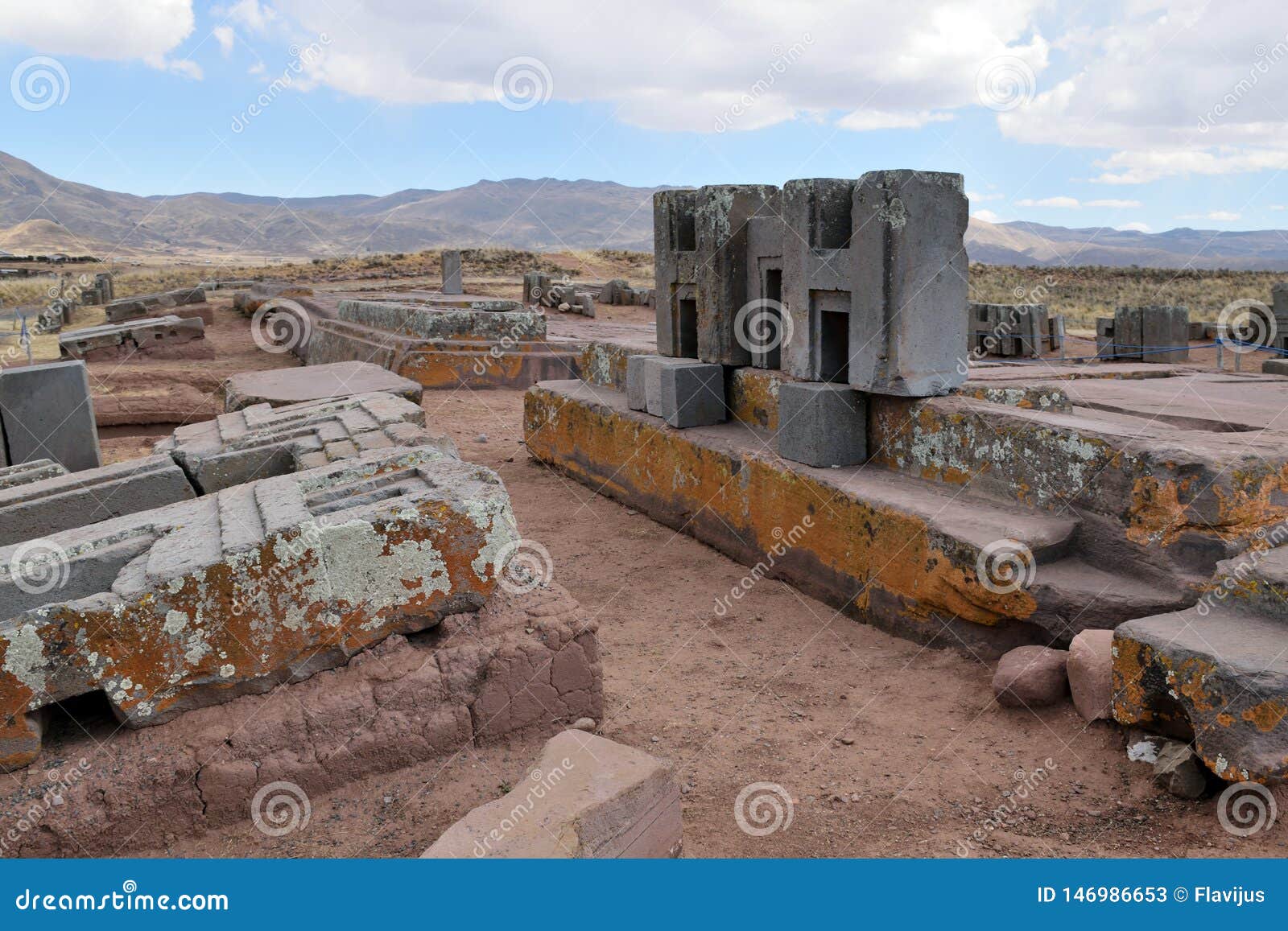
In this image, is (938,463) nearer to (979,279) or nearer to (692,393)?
(692,393)

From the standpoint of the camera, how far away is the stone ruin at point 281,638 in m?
2.73

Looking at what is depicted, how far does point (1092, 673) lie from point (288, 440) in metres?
3.81

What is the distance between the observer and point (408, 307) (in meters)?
12.0

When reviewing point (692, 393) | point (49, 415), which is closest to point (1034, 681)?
point (692, 393)

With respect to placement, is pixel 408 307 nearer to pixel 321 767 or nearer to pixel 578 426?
pixel 578 426

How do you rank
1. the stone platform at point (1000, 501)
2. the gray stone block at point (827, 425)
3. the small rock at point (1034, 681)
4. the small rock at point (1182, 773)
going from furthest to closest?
the gray stone block at point (827, 425) → the stone platform at point (1000, 501) → the small rock at point (1034, 681) → the small rock at point (1182, 773)

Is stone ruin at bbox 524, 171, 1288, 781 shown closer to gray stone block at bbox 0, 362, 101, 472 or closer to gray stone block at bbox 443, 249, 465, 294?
gray stone block at bbox 0, 362, 101, 472

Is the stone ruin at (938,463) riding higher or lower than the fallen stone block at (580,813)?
higher

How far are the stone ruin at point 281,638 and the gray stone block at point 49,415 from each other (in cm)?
395

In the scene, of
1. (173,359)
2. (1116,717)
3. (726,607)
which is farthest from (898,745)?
(173,359)

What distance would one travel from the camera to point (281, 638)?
2.93 m

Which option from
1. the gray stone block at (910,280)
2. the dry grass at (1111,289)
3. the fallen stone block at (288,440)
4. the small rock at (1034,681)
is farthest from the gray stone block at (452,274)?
the small rock at (1034,681)

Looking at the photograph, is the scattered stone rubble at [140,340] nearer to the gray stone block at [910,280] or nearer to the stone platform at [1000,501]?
the stone platform at [1000,501]

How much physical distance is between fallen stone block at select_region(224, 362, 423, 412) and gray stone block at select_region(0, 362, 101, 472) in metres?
1.00
